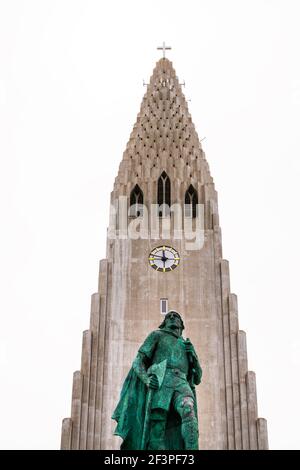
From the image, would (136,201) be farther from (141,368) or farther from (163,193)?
(141,368)

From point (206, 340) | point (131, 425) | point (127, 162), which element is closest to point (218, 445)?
point (206, 340)

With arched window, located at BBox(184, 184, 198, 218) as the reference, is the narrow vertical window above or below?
below

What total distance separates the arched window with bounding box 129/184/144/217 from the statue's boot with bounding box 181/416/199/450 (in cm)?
3144

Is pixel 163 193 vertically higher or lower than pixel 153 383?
higher

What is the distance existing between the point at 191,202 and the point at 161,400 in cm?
3228

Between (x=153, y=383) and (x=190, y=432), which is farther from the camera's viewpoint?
(x=153, y=383)

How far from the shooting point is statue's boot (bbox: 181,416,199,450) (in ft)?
51.4

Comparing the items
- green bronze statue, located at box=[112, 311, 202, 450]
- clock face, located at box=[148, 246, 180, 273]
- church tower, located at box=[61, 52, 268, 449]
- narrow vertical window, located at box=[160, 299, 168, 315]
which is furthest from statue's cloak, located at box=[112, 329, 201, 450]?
clock face, located at box=[148, 246, 180, 273]

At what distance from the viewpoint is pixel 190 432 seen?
51.6ft

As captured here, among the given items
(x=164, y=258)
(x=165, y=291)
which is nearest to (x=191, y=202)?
(x=164, y=258)

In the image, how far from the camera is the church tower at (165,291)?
126ft

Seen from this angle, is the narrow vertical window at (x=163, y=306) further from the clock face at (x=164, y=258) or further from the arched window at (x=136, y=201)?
the arched window at (x=136, y=201)

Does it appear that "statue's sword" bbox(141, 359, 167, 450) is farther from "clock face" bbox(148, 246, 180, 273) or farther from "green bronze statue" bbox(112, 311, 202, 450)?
"clock face" bbox(148, 246, 180, 273)
